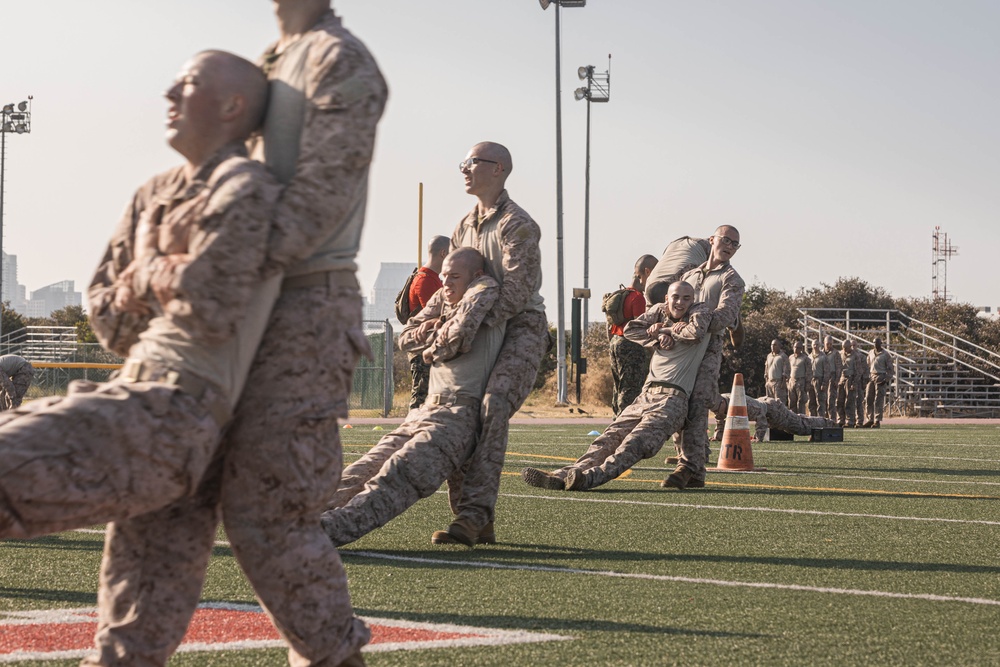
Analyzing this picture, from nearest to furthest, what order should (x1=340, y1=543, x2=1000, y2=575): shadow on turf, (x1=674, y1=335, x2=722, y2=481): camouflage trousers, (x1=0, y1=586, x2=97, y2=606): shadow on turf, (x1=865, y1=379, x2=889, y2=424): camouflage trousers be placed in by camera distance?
(x1=0, y1=586, x2=97, y2=606): shadow on turf → (x1=340, y1=543, x2=1000, y2=575): shadow on turf → (x1=674, y1=335, x2=722, y2=481): camouflage trousers → (x1=865, y1=379, x2=889, y2=424): camouflage trousers

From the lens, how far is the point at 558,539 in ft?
26.7

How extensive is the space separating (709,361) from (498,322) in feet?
13.7

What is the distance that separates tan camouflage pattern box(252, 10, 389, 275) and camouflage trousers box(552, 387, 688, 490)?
748 cm

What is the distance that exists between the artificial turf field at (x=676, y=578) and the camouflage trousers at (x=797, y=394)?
2190cm

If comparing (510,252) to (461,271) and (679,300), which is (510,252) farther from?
(679,300)

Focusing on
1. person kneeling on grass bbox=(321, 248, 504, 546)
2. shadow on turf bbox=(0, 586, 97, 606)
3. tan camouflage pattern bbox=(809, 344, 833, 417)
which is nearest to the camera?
shadow on turf bbox=(0, 586, 97, 606)

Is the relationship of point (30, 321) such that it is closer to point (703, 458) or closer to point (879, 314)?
point (879, 314)

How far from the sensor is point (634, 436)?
11.0m

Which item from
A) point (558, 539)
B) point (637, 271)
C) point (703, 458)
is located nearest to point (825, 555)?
point (558, 539)

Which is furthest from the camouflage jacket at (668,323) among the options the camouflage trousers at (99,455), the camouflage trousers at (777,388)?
the camouflage trousers at (777,388)

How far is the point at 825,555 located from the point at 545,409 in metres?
28.9

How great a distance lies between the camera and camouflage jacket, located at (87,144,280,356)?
3301 mm

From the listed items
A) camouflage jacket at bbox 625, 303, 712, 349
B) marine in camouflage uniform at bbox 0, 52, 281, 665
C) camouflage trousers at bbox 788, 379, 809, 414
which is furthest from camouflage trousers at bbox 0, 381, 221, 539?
camouflage trousers at bbox 788, 379, 809, 414

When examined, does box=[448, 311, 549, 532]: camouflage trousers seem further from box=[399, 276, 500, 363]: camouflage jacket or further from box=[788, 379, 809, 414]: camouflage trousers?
box=[788, 379, 809, 414]: camouflage trousers
